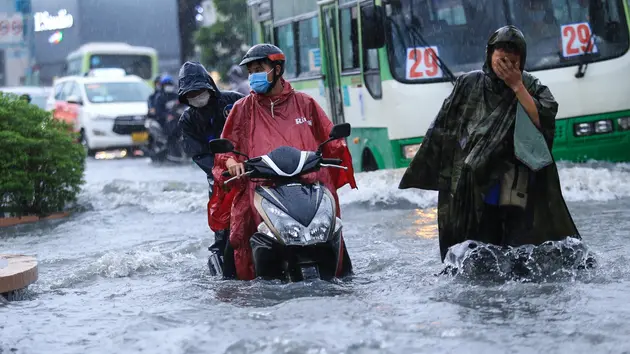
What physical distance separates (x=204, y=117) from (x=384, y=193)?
520 cm

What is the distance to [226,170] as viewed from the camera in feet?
23.6

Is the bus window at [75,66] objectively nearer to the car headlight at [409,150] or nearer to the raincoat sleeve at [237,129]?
the car headlight at [409,150]

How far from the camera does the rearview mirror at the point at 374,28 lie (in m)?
12.6

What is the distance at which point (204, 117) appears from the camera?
26.6 ft

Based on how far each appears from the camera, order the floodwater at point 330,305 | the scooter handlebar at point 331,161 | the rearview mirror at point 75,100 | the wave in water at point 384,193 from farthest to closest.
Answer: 1. the rearview mirror at point 75,100
2. the wave in water at point 384,193
3. the scooter handlebar at point 331,161
4. the floodwater at point 330,305

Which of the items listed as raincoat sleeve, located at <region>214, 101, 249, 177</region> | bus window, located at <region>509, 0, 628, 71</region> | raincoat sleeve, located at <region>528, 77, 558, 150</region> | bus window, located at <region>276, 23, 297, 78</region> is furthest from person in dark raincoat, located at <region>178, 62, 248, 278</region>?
bus window, located at <region>276, 23, 297, 78</region>

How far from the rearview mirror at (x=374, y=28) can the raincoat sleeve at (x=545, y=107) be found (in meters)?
5.98

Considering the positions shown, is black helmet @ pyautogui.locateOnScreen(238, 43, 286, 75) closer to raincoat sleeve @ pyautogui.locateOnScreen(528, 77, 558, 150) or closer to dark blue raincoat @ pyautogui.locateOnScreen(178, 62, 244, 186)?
dark blue raincoat @ pyautogui.locateOnScreen(178, 62, 244, 186)

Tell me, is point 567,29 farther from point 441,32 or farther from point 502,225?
point 502,225

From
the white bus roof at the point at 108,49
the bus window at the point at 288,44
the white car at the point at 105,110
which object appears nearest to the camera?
the bus window at the point at 288,44

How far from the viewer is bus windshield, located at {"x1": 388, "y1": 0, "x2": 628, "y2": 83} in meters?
12.7

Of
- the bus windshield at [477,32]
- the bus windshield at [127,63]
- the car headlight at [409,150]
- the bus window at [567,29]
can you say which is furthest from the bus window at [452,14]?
the bus windshield at [127,63]

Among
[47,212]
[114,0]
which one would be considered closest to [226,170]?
[47,212]

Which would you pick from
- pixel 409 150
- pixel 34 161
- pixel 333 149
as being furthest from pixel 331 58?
pixel 333 149
